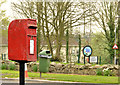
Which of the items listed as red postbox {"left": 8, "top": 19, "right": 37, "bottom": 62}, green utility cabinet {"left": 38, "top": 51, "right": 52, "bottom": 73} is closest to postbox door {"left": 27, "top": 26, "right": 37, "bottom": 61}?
red postbox {"left": 8, "top": 19, "right": 37, "bottom": 62}

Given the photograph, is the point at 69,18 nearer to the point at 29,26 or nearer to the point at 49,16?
the point at 49,16

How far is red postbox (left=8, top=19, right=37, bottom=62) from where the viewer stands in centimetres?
437

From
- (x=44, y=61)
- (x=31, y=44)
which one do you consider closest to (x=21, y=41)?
(x=31, y=44)

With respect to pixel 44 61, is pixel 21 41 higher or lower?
higher

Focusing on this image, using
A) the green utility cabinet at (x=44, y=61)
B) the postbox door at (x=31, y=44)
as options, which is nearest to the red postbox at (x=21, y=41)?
the postbox door at (x=31, y=44)

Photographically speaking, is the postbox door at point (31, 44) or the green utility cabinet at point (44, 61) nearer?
the postbox door at point (31, 44)

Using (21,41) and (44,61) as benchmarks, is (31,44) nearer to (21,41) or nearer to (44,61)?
(21,41)

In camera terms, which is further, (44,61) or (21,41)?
(44,61)

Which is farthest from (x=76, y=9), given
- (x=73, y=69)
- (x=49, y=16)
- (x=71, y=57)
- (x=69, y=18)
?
(x=73, y=69)

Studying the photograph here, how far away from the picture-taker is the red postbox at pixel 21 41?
4367 millimetres

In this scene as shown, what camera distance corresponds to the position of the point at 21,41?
14.4ft

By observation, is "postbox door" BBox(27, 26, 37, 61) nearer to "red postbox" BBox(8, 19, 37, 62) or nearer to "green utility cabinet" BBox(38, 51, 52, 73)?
"red postbox" BBox(8, 19, 37, 62)

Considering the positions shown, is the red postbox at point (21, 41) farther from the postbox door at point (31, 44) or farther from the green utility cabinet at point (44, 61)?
the green utility cabinet at point (44, 61)

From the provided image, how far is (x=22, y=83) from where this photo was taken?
4348 mm
